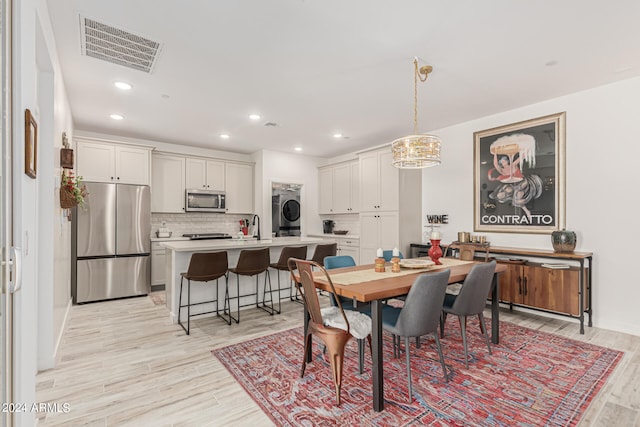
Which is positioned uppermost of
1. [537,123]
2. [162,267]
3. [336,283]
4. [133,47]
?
[133,47]

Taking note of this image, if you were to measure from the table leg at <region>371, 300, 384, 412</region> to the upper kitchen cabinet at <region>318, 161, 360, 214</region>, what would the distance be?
426 centimetres

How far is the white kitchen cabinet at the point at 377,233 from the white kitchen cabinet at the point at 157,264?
352 cm

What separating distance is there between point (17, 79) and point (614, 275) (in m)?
5.08

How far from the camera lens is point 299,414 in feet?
6.46

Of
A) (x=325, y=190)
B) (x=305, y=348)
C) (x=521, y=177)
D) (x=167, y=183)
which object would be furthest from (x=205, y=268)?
(x=521, y=177)

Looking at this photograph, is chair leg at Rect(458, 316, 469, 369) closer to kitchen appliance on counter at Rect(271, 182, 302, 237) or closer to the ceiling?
the ceiling

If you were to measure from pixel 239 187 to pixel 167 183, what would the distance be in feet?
4.45

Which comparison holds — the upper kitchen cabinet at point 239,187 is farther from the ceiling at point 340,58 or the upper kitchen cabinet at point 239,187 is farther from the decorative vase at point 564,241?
the decorative vase at point 564,241

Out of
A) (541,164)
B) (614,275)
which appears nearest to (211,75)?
(541,164)

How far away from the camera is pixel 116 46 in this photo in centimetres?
263

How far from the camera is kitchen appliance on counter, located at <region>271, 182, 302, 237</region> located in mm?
6367

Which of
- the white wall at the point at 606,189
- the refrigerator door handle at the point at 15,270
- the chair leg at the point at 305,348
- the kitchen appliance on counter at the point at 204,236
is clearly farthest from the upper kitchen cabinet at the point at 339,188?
the refrigerator door handle at the point at 15,270

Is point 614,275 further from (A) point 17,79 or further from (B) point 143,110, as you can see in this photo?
(B) point 143,110

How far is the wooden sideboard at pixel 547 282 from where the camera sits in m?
3.41
